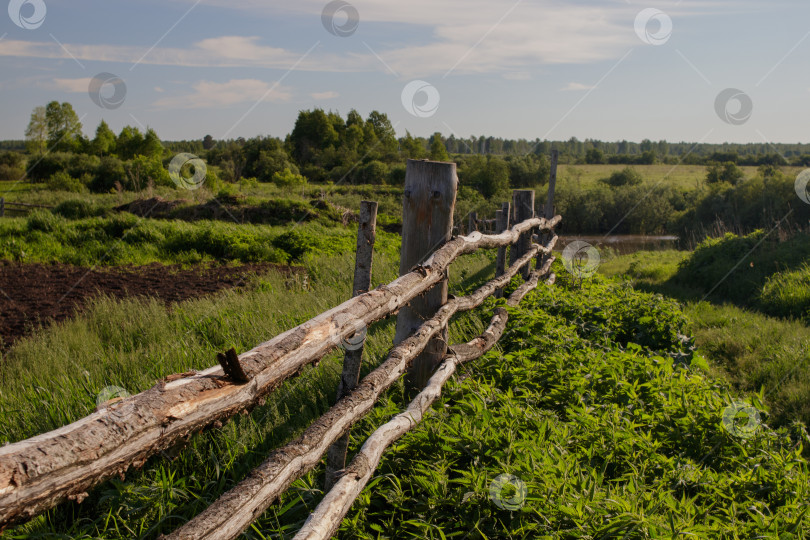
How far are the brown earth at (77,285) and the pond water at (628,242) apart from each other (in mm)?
16957

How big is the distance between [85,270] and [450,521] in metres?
10.8

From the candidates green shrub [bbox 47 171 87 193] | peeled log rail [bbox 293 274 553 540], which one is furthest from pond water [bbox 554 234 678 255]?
green shrub [bbox 47 171 87 193]

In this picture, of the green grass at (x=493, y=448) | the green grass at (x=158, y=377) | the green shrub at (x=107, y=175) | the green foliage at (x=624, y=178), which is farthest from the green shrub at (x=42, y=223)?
the green foliage at (x=624, y=178)

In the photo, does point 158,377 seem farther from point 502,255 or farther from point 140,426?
point 502,255

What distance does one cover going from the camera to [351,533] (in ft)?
7.61

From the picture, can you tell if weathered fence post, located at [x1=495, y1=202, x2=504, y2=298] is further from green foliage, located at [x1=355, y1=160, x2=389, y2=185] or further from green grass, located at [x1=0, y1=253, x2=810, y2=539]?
green foliage, located at [x1=355, y1=160, x2=389, y2=185]

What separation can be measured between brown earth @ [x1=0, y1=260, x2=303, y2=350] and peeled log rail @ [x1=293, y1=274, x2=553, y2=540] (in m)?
4.91

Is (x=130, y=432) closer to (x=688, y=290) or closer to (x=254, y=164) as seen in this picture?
(x=688, y=290)

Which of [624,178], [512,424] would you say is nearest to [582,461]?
[512,424]

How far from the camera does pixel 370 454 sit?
240cm

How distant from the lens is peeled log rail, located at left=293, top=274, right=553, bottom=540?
1995 mm

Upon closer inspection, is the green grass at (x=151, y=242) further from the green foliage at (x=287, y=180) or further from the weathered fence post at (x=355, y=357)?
the green foliage at (x=287, y=180)

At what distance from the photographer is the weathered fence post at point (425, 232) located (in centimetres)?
328

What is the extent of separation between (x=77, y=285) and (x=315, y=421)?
8.42 m
